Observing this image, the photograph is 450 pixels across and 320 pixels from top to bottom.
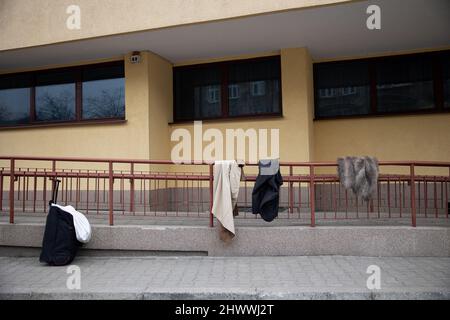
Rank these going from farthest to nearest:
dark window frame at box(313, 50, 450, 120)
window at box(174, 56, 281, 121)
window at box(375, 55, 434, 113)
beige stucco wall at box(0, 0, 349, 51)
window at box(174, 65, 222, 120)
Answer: window at box(174, 65, 222, 120), window at box(174, 56, 281, 121), window at box(375, 55, 434, 113), dark window frame at box(313, 50, 450, 120), beige stucco wall at box(0, 0, 349, 51)

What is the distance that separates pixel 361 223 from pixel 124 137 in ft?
18.6

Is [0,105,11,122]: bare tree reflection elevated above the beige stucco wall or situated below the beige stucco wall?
below

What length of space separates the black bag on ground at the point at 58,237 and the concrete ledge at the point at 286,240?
1.78 feet

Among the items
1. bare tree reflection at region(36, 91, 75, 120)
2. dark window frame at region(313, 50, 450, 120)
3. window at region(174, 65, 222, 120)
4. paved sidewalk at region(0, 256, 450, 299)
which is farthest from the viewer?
bare tree reflection at region(36, 91, 75, 120)

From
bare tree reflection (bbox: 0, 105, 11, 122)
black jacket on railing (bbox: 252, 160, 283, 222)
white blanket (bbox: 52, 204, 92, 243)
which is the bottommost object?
white blanket (bbox: 52, 204, 92, 243)

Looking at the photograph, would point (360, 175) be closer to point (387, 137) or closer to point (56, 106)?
point (387, 137)

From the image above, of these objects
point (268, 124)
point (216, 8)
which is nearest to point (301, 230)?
point (268, 124)

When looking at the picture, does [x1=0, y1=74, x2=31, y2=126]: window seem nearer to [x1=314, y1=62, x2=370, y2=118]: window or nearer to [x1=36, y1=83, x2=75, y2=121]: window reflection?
[x1=36, y1=83, x2=75, y2=121]: window reflection

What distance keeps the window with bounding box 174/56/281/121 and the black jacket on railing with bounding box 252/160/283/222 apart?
3.72 m

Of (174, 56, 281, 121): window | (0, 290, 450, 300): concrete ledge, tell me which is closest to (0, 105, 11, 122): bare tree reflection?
(174, 56, 281, 121): window

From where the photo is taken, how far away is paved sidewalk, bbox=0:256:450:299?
4.60 m

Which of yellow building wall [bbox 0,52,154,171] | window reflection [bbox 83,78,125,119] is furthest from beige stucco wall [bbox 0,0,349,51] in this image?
window reflection [bbox 83,78,125,119]

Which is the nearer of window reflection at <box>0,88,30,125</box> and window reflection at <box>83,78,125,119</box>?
window reflection at <box>83,78,125,119</box>
